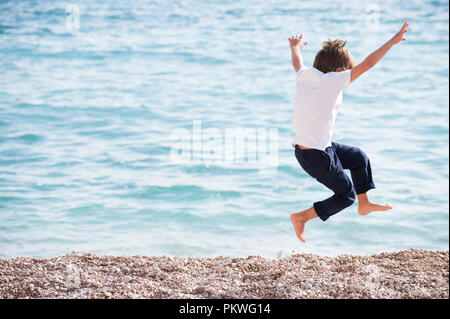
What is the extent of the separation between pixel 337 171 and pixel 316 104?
52 cm

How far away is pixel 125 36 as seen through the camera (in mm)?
22078

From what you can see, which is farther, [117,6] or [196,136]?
[117,6]


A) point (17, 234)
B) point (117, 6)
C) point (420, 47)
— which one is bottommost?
point (17, 234)

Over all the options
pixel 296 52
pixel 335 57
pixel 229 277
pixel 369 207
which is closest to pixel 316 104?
pixel 335 57

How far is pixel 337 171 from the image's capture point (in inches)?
173

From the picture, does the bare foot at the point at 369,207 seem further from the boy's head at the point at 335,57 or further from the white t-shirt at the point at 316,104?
the boy's head at the point at 335,57

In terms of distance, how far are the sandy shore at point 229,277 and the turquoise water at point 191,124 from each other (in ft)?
12.8

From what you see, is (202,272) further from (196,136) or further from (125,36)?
(125,36)

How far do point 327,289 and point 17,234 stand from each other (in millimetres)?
6594

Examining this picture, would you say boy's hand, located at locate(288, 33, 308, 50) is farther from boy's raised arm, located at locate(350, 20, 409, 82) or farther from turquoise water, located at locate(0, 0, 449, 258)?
turquoise water, located at locate(0, 0, 449, 258)

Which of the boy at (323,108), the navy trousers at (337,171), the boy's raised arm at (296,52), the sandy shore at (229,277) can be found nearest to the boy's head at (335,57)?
the boy at (323,108)

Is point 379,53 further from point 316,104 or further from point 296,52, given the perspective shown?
point 296,52

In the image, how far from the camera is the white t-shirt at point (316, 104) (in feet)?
14.0
